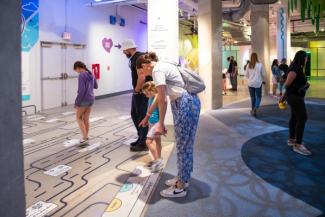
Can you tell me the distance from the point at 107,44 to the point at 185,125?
1030cm

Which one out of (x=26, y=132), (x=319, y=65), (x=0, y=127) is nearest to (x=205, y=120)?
(x=26, y=132)

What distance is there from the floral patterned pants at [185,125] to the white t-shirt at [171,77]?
6 centimetres

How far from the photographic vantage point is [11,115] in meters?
1.26

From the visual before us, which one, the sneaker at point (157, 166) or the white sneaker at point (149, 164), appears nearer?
the sneaker at point (157, 166)

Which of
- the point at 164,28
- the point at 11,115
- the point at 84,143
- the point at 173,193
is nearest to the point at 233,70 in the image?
the point at 164,28

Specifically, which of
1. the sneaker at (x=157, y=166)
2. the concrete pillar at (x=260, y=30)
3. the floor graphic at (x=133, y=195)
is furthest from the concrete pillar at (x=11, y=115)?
the concrete pillar at (x=260, y=30)

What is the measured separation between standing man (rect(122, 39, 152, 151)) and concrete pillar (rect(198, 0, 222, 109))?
179 inches

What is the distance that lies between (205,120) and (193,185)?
390cm

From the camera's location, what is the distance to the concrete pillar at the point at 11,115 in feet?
4.01

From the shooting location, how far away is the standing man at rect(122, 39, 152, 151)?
4.38m

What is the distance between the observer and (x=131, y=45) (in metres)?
4.39

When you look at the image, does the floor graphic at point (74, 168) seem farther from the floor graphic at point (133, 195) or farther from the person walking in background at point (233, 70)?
the person walking in background at point (233, 70)

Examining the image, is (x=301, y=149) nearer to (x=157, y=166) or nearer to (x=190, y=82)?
(x=157, y=166)

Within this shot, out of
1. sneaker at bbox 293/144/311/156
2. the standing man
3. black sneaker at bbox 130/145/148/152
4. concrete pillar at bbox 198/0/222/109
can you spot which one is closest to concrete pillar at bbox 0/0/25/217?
the standing man
